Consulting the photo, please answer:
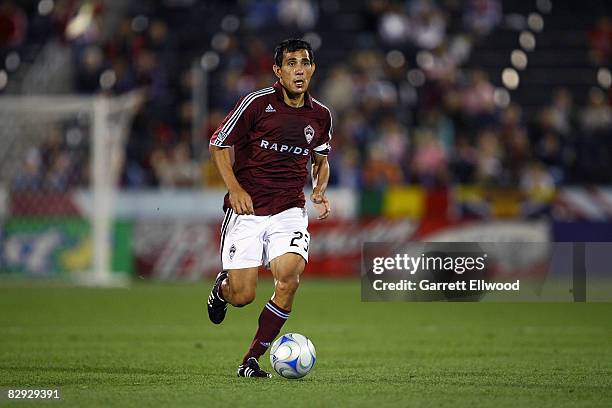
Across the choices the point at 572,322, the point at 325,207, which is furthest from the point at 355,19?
the point at 325,207

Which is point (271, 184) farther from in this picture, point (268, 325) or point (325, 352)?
point (325, 352)

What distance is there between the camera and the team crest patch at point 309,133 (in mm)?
8906

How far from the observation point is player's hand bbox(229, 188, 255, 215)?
852 centimetres

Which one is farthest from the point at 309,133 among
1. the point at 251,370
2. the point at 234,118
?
the point at 251,370

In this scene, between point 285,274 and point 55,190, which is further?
point 55,190

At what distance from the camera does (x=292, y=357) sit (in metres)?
8.45

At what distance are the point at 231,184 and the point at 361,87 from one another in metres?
15.5

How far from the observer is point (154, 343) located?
1152 centimetres

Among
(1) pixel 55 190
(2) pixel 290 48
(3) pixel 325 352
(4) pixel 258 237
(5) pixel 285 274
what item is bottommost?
(3) pixel 325 352

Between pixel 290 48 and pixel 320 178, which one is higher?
pixel 290 48

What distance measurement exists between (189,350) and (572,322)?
17.1ft

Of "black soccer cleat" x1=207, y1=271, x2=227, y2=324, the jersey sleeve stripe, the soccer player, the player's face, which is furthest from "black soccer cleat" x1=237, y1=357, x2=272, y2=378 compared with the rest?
the player's face

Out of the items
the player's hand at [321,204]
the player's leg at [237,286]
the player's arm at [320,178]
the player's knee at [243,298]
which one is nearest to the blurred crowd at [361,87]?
the player's arm at [320,178]

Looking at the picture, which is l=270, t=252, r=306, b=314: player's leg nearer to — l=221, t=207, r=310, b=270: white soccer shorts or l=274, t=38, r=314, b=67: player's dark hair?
l=221, t=207, r=310, b=270: white soccer shorts
